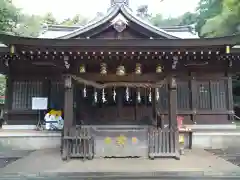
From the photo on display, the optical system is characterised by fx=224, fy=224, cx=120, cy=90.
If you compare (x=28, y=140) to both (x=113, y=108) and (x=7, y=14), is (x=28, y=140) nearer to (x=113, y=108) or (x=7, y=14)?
(x=113, y=108)

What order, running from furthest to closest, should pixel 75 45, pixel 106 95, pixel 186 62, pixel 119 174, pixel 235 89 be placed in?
pixel 235 89 → pixel 106 95 → pixel 186 62 → pixel 75 45 → pixel 119 174

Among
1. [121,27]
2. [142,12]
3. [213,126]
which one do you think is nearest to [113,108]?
[121,27]

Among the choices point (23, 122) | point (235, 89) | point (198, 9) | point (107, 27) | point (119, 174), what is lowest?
point (119, 174)

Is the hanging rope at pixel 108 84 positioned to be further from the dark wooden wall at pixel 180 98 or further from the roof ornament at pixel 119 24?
the roof ornament at pixel 119 24

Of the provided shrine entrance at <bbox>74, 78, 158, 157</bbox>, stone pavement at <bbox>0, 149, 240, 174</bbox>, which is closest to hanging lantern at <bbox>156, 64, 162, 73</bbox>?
shrine entrance at <bbox>74, 78, 158, 157</bbox>

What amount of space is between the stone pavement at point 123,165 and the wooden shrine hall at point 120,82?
455mm

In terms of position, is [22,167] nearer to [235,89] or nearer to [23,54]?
[23,54]

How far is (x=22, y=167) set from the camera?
630 centimetres

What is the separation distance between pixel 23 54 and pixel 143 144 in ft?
16.1

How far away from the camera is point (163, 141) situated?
24.6ft

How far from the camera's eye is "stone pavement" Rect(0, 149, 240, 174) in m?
5.98

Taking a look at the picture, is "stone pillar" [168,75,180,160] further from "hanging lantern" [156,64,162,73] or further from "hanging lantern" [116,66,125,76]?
"hanging lantern" [116,66,125,76]

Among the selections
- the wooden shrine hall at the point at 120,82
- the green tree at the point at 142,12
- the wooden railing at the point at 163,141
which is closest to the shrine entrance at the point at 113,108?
the wooden shrine hall at the point at 120,82

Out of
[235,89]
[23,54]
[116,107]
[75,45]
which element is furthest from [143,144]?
[235,89]
